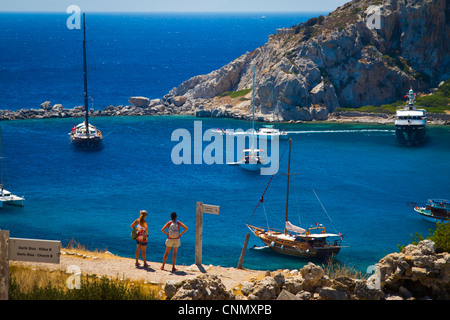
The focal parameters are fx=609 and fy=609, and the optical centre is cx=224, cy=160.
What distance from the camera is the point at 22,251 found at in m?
14.2

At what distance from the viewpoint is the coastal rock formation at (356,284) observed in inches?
588

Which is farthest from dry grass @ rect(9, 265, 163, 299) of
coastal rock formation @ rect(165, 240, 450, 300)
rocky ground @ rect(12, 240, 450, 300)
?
coastal rock formation @ rect(165, 240, 450, 300)

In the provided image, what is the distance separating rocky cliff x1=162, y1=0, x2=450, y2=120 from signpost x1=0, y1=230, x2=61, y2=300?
7733cm

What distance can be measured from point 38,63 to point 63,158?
107950 mm

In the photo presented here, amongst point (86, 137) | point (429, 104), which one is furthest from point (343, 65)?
point (86, 137)

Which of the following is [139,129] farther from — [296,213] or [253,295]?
[253,295]

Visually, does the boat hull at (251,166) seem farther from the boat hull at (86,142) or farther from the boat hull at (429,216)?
the boat hull at (86,142)

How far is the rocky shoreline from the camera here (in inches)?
3526

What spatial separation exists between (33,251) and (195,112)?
8226 cm

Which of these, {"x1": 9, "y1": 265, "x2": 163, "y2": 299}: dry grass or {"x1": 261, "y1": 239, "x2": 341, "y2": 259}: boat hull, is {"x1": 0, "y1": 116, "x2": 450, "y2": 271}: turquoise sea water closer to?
{"x1": 261, "y1": 239, "x2": 341, "y2": 259}: boat hull

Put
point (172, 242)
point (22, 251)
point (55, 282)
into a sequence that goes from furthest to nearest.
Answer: point (172, 242) < point (55, 282) < point (22, 251)

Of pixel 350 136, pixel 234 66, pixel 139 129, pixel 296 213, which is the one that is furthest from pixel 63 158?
pixel 234 66

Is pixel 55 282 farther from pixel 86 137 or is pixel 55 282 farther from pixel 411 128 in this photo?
pixel 411 128

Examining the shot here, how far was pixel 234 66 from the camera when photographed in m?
110
